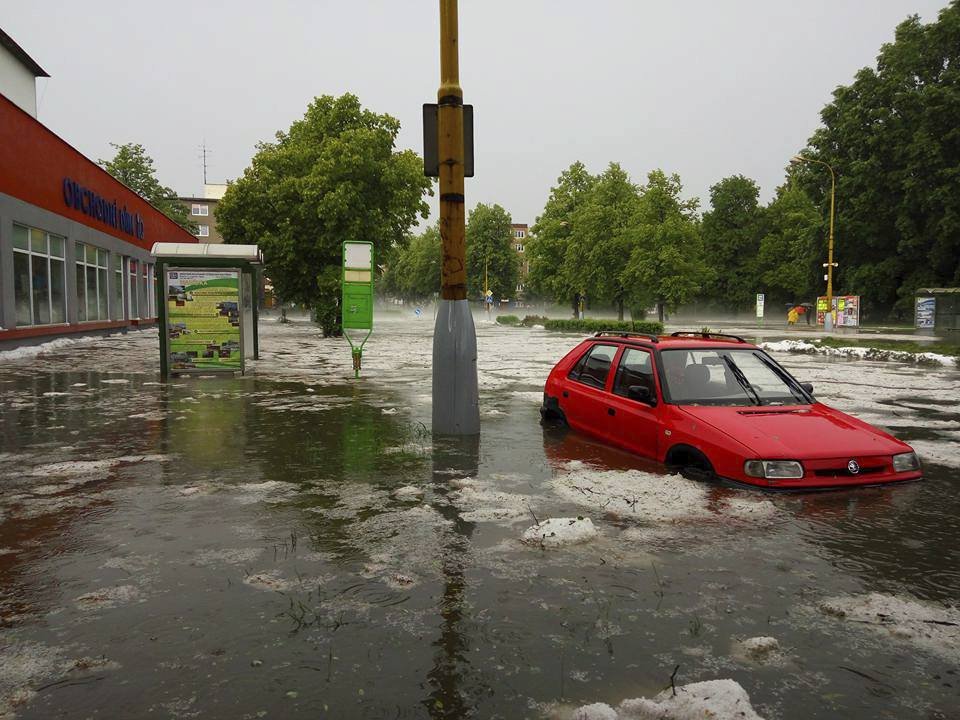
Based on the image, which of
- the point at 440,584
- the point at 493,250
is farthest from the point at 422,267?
the point at 440,584

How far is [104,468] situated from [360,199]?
28242mm

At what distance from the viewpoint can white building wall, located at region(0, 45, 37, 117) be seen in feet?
119

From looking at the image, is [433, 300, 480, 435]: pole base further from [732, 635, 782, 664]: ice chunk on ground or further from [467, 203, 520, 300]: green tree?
[467, 203, 520, 300]: green tree

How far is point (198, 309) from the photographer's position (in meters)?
14.6

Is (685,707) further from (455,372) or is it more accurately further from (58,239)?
(58,239)

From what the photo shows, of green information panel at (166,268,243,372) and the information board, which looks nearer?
green information panel at (166,268,243,372)

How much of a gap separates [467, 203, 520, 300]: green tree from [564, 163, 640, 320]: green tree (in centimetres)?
2781

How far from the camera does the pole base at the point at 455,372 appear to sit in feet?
28.3

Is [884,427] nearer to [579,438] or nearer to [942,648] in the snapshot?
[579,438]

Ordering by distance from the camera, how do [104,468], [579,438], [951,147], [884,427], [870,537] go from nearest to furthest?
[870,537] < [104,468] < [579,438] < [884,427] < [951,147]

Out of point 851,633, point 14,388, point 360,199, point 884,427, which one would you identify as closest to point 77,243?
point 360,199

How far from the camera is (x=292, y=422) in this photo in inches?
387

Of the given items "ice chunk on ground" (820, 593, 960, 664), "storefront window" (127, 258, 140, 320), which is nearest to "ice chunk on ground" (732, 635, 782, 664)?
"ice chunk on ground" (820, 593, 960, 664)

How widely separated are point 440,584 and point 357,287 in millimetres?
13640
